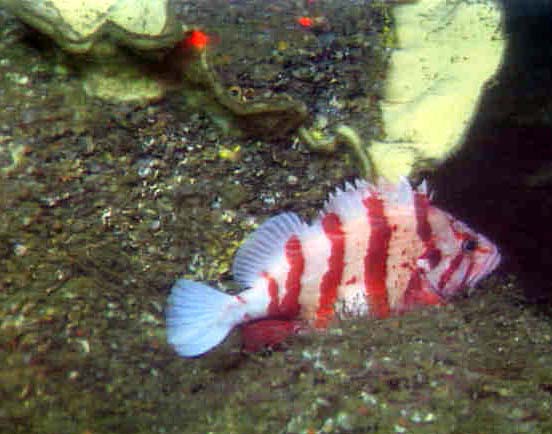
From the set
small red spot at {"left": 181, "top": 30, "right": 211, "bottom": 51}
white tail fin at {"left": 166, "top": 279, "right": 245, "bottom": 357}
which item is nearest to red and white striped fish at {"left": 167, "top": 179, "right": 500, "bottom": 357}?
white tail fin at {"left": 166, "top": 279, "right": 245, "bottom": 357}

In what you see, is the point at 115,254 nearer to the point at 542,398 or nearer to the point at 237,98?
the point at 237,98

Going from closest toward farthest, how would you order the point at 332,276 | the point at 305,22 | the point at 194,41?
the point at 332,276 → the point at 194,41 → the point at 305,22

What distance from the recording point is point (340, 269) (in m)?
2.37

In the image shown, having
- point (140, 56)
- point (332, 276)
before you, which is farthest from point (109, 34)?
point (332, 276)

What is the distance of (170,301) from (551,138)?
198 centimetres

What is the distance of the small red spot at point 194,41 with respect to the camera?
2.43 meters

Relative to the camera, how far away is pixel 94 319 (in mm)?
2238

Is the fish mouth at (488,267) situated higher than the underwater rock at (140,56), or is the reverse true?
the underwater rock at (140,56)

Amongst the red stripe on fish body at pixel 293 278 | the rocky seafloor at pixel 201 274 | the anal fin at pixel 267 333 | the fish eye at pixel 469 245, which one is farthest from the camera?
the fish eye at pixel 469 245

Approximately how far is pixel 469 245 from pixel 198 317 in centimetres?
129

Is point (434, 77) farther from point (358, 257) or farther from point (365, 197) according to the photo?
point (358, 257)

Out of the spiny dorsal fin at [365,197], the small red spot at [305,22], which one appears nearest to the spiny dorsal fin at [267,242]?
the spiny dorsal fin at [365,197]

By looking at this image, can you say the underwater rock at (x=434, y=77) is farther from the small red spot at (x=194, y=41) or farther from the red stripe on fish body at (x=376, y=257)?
the small red spot at (x=194, y=41)

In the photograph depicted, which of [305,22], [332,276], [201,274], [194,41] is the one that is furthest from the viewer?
[305,22]
